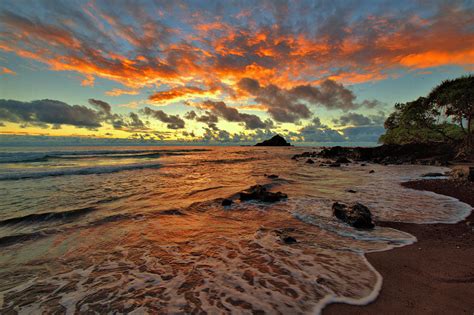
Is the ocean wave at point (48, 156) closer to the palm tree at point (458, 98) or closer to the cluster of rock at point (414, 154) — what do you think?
the cluster of rock at point (414, 154)

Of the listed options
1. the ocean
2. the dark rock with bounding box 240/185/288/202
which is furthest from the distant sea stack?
the ocean

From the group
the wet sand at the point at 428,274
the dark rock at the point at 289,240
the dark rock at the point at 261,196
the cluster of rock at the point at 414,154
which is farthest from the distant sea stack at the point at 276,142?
the dark rock at the point at 289,240

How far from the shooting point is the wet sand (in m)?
3.51

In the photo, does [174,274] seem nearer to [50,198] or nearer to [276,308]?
[276,308]

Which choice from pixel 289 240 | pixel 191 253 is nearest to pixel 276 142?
pixel 289 240

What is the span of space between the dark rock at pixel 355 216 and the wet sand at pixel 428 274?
96cm

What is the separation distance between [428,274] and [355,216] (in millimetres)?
3203

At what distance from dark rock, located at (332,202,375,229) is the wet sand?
96 cm

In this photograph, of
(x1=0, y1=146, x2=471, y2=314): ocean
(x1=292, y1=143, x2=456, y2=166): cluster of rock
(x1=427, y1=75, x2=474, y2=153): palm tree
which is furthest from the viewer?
(x1=292, y1=143, x2=456, y2=166): cluster of rock

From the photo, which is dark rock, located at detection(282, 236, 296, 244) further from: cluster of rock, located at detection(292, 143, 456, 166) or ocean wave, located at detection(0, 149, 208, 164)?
ocean wave, located at detection(0, 149, 208, 164)

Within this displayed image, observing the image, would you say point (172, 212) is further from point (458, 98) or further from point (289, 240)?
point (458, 98)

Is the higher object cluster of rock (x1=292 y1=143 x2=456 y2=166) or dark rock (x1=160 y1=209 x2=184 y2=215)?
cluster of rock (x1=292 y1=143 x2=456 y2=166)

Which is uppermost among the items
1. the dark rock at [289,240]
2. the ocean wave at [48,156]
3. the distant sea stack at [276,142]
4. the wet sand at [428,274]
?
the distant sea stack at [276,142]

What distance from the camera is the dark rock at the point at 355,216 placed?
737 cm
